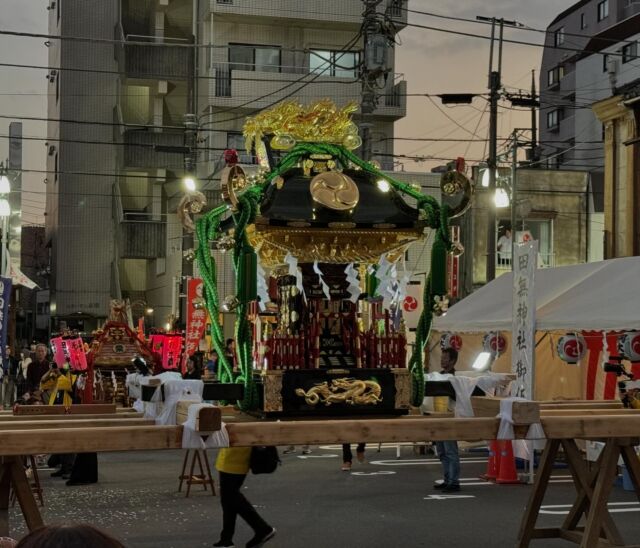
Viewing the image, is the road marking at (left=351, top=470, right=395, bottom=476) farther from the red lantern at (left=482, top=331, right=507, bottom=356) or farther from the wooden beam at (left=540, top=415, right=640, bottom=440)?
the wooden beam at (left=540, top=415, right=640, bottom=440)

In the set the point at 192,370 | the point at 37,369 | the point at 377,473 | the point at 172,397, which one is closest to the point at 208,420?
the point at 172,397

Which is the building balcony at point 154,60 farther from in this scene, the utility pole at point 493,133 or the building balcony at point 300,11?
the utility pole at point 493,133

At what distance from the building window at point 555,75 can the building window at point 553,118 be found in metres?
1.43

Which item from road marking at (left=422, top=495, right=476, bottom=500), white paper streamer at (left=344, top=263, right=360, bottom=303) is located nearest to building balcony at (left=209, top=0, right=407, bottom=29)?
road marking at (left=422, top=495, right=476, bottom=500)

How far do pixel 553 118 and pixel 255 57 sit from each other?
72.9 ft

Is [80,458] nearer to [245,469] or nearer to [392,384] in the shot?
[245,469]

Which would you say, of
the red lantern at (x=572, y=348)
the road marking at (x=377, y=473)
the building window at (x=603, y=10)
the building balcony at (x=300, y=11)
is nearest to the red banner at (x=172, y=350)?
the road marking at (x=377, y=473)

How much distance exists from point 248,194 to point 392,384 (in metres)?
1.96

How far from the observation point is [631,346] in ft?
45.3

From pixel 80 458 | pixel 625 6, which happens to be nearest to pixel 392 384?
pixel 80 458

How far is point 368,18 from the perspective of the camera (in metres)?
24.2

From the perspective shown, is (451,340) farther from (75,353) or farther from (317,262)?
(317,262)

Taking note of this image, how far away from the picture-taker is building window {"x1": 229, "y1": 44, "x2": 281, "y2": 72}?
3419cm

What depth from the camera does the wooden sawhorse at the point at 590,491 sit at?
795cm
